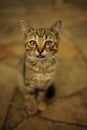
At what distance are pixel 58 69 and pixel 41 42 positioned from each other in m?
0.98

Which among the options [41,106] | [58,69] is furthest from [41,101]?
[58,69]

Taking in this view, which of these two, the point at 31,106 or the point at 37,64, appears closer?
the point at 37,64

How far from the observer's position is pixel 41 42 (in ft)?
7.14

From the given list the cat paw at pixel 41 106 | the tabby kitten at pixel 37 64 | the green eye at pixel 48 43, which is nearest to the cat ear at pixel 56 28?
the tabby kitten at pixel 37 64

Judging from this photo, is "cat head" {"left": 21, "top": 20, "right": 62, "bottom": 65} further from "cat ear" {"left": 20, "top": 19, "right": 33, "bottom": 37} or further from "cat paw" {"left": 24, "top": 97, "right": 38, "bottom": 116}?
"cat paw" {"left": 24, "top": 97, "right": 38, "bottom": 116}

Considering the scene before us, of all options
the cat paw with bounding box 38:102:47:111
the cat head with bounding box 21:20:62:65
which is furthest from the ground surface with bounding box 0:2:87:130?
the cat head with bounding box 21:20:62:65

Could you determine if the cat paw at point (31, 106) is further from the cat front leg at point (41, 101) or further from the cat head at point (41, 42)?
the cat head at point (41, 42)

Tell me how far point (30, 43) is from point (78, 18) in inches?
90.7

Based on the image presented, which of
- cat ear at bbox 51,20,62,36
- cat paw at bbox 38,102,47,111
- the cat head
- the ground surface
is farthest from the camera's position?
cat paw at bbox 38,102,47,111

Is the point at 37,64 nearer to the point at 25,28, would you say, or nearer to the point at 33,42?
the point at 33,42

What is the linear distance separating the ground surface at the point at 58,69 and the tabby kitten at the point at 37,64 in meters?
0.13

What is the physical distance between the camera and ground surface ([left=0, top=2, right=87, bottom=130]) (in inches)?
94.0

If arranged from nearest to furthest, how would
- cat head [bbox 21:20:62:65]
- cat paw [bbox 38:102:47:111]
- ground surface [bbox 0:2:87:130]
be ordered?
cat head [bbox 21:20:62:65] → ground surface [bbox 0:2:87:130] → cat paw [bbox 38:102:47:111]

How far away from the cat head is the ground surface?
26.0 inches
